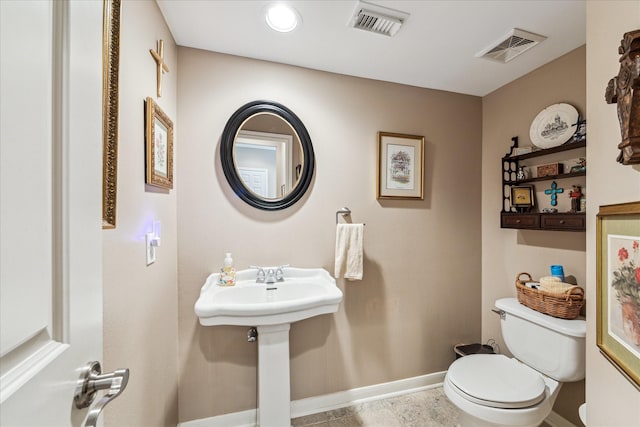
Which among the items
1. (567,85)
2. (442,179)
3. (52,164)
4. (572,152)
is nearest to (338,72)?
(442,179)

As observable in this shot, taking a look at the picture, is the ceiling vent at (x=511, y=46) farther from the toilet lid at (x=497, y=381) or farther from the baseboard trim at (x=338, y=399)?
the baseboard trim at (x=338, y=399)

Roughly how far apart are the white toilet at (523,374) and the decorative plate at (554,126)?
1022 millimetres

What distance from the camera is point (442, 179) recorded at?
206 cm

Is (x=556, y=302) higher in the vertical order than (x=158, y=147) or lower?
lower

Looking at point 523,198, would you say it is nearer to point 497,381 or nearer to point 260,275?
point 497,381

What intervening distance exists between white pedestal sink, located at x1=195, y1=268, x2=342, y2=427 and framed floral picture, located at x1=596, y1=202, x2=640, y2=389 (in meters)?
0.96

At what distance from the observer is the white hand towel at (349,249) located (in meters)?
1.72

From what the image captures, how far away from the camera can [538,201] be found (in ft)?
5.82

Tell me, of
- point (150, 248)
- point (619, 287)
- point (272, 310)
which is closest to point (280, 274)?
point (272, 310)

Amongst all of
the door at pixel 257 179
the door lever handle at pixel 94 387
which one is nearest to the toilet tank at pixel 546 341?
the door at pixel 257 179

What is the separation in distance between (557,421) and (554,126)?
1.79 m

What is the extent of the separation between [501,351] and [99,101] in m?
2.63

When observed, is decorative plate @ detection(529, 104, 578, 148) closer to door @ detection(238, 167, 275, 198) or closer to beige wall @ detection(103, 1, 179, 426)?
door @ detection(238, 167, 275, 198)

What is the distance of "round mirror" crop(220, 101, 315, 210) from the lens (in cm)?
163
